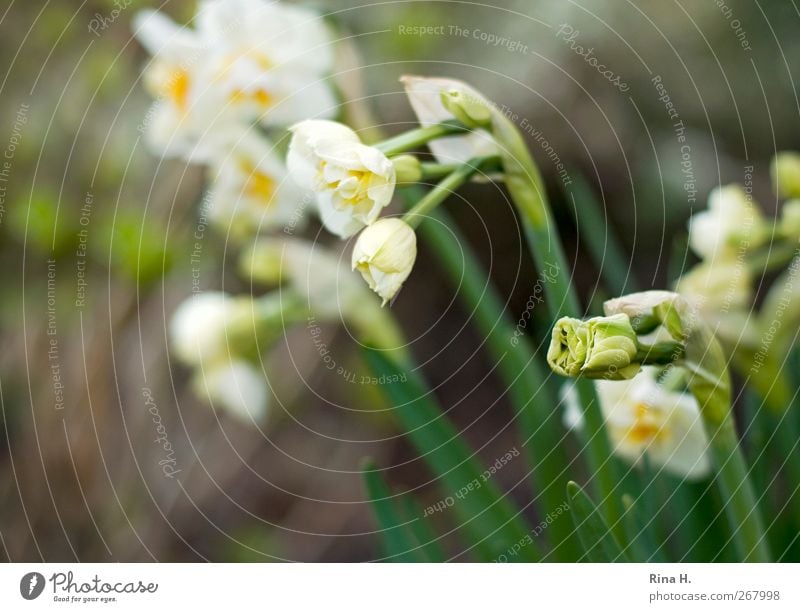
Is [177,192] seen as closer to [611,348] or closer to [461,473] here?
[461,473]

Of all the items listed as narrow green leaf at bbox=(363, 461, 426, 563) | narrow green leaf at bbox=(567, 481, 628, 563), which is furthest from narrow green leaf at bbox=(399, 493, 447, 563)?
narrow green leaf at bbox=(567, 481, 628, 563)

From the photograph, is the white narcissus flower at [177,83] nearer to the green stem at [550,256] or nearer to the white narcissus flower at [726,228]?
the green stem at [550,256]

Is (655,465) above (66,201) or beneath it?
beneath

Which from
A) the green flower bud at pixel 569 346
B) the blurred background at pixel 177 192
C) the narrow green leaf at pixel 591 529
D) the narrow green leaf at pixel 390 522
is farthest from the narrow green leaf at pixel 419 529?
the blurred background at pixel 177 192

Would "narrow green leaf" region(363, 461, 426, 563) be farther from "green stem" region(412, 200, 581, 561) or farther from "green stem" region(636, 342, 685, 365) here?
"green stem" region(636, 342, 685, 365)

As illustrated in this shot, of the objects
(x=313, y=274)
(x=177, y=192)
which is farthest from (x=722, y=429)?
(x=177, y=192)
